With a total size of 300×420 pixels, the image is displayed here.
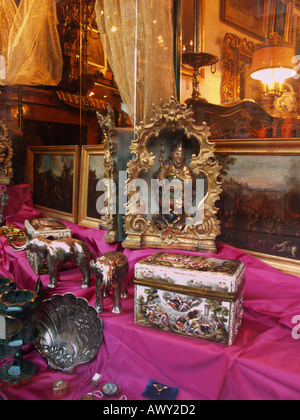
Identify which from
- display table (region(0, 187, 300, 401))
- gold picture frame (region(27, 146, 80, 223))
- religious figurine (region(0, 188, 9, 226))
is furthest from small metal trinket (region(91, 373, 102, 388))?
religious figurine (region(0, 188, 9, 226))

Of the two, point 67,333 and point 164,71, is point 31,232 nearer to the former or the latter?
point 67,333

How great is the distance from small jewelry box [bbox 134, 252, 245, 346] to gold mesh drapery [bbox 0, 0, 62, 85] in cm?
200

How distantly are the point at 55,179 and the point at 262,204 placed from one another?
1646 mm

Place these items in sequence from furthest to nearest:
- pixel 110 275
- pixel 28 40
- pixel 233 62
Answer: pixel 28 40
pixel 233 62
pixel 110 275

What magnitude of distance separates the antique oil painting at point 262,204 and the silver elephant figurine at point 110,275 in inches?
21.5

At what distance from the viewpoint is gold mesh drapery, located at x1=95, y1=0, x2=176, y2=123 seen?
172 cm

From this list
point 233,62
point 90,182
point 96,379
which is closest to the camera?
point 96,379

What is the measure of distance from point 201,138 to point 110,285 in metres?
0.72

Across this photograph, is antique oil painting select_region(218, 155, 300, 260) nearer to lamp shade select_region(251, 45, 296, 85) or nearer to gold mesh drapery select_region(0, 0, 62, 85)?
lamp shade select_region(251, 45, 296, 85)

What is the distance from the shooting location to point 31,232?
1846mm

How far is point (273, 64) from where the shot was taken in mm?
1527

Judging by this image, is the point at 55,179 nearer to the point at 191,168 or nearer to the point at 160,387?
the point at 191,168

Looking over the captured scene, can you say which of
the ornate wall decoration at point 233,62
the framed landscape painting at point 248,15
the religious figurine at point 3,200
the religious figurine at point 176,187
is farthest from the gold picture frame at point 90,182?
the framed landscape painting at point 248,15

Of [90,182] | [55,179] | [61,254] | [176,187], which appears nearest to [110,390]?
[61,254]
